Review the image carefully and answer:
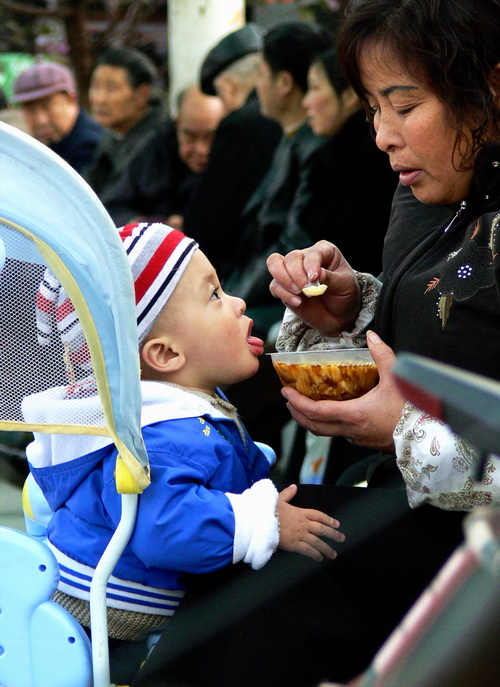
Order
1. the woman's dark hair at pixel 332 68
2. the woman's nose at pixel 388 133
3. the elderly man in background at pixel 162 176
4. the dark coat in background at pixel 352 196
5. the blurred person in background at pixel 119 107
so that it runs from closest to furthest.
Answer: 1. the woman's nose at pixel 388 133
2. the dark coat in background at pixel 352 196
3. the woman's dark hair at pixel 332 68
4. the elderly man in background at pixel 162 176
5. the blurred person in background at pixel 119 107

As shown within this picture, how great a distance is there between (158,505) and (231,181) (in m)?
3.29

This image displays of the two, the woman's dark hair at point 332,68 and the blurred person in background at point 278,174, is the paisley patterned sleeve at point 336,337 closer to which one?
the blurred person in background at point 278,174

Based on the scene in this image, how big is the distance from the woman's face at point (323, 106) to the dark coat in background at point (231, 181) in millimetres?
504

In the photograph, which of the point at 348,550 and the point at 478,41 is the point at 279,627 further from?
the point at 478,41

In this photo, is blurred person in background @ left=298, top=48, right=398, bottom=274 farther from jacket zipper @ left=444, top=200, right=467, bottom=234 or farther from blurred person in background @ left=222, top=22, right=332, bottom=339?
jacket zipper @ left=444, top=200, right=467, bottom=234

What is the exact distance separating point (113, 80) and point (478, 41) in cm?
496

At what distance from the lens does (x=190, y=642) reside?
133cm

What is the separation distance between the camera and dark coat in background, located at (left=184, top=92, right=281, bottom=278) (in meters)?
4.56

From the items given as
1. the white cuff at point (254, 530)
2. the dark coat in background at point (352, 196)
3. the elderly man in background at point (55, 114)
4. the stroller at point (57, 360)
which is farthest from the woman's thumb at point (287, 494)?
the elderly man in background at point (55, 114)

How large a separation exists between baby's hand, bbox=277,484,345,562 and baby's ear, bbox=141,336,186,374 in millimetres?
352

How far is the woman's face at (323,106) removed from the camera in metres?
4.01

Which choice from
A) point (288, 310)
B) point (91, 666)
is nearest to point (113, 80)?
point (288, 310)

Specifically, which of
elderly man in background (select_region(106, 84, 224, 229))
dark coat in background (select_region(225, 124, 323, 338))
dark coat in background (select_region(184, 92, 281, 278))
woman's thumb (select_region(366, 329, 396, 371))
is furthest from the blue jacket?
elderly man in background (select_region(106, 84, 224, 229))

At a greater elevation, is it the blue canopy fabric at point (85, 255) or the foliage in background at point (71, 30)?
the blue canopy fabric at point (85, 255)
